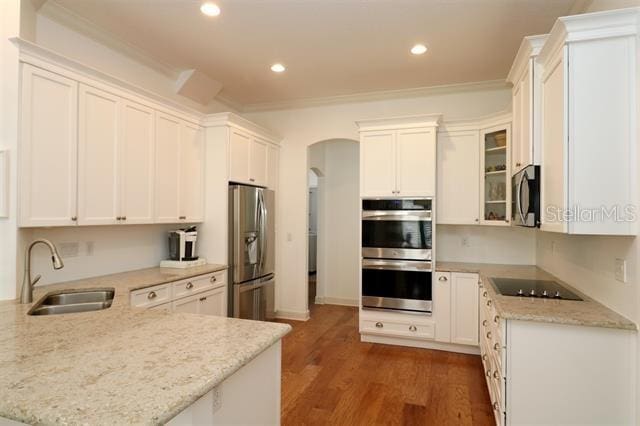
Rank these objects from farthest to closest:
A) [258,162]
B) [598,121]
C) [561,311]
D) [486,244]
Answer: [258,162] < [486,244] < [561,311] < [598,121]

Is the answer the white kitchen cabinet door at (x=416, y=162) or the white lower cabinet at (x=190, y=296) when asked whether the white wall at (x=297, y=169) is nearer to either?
the white kitchen cabinet door at (x=416, y=162)

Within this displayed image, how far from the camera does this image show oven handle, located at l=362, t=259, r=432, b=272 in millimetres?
3791

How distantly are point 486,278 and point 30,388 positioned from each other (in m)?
3.16

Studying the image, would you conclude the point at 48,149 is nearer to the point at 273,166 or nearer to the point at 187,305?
the point at 187,305

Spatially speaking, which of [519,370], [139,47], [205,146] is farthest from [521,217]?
[139,47]

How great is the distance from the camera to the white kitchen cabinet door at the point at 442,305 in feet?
12.3

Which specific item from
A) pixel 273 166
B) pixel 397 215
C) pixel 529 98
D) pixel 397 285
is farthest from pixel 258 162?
pixel 529 98

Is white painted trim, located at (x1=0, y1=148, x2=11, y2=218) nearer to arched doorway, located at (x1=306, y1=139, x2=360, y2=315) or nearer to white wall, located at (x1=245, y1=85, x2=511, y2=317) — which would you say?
white wall, located at (x1=245, y1=85, x2=511, y2=317)

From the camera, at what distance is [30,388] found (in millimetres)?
1064

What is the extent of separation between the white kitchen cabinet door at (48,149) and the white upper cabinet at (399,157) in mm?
2682

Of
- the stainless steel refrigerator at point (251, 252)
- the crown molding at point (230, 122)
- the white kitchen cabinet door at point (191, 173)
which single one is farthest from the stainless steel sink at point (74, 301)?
the crown molding at point (230, 122)

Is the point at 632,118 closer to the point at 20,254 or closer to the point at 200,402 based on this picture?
the point at 200,402

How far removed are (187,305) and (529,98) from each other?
3.16 metres

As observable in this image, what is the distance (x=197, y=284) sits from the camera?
3.35m
